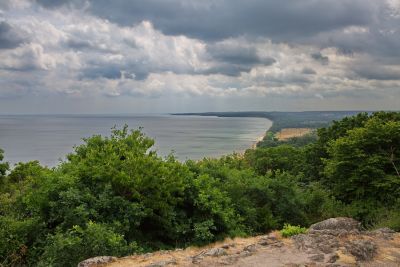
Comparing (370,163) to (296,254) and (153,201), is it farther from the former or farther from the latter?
(153,201)

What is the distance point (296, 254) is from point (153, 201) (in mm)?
5781

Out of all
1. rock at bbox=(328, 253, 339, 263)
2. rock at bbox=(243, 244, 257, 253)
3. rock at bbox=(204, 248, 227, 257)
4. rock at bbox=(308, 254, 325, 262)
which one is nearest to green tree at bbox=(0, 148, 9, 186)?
rock at bbox=(204, 248, 227, 257)

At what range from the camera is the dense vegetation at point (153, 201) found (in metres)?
12.3

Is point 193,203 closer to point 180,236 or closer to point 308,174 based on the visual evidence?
point 180,236

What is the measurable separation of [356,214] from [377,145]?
4.79 m

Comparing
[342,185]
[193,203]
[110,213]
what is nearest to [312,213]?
[342,185]

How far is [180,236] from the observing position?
14.9m

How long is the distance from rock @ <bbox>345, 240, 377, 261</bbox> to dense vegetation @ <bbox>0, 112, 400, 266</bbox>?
5.16 m

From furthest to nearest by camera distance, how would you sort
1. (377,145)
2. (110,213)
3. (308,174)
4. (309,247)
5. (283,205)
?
(308,174), (377,145), (283,205), (110,213), (309,247)

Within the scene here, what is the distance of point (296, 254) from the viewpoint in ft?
35.9

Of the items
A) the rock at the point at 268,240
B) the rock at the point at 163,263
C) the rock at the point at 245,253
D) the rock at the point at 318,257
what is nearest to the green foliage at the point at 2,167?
the rock at the point at 163,263

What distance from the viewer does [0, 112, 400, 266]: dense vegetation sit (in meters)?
12.3

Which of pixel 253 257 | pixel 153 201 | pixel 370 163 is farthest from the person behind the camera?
pixel 370 163

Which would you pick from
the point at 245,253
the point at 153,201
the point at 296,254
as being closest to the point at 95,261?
the point at 245,253
